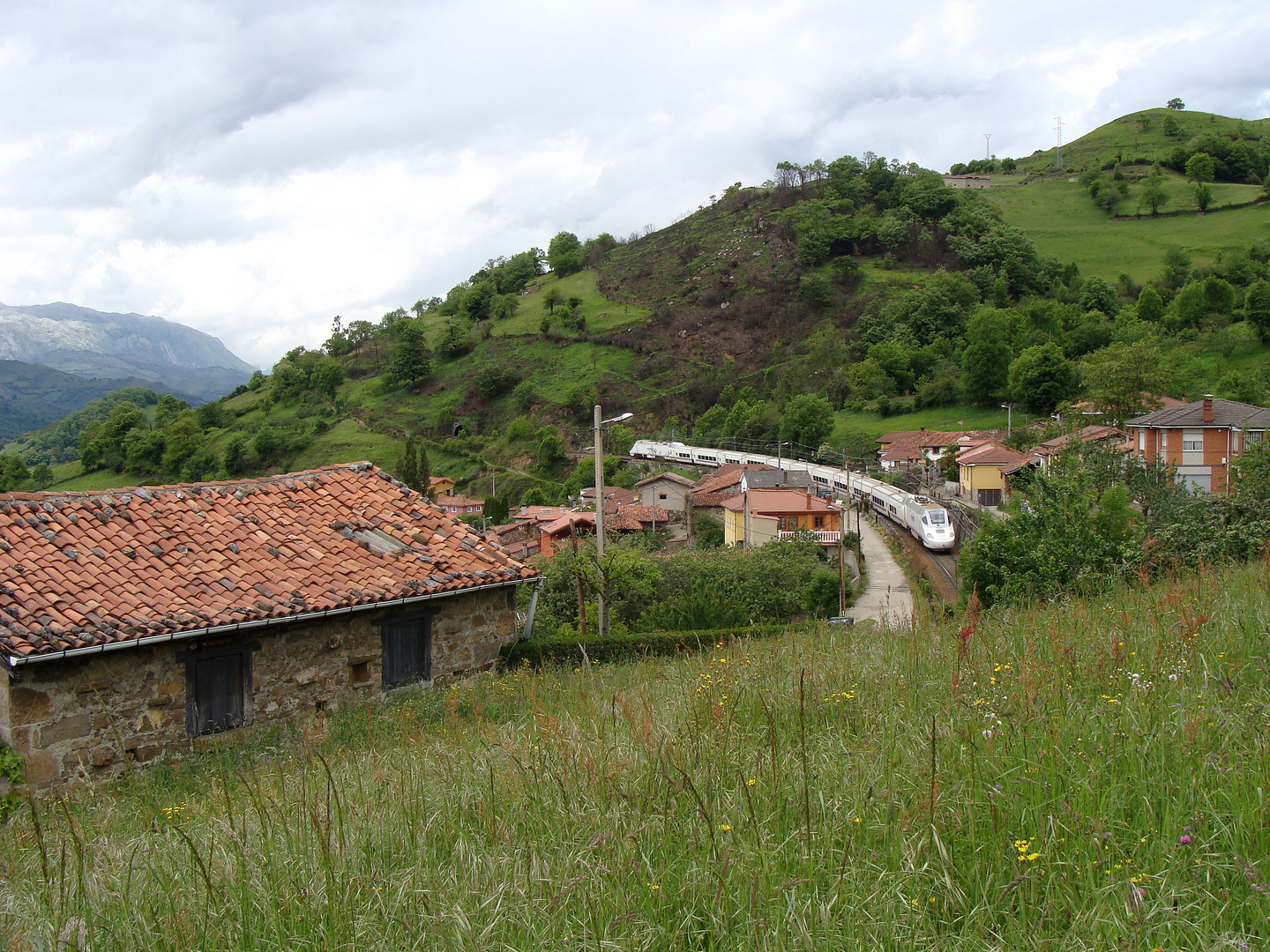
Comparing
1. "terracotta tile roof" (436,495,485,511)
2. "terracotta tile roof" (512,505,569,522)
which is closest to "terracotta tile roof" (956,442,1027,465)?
"terracotta tile roof" (512,505,569,522)

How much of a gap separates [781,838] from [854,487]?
43439mm

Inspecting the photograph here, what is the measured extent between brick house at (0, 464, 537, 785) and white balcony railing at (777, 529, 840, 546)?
2278cm

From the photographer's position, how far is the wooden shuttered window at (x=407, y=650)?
376 inches

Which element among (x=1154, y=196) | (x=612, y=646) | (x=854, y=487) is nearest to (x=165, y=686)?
(x=612, y=646)

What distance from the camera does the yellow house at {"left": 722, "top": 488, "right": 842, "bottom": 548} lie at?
3538 centimetres

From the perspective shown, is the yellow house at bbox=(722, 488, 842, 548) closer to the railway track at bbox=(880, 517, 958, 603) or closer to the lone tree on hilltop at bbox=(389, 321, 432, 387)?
the railway track at bbox=(880, 517, 958, 603)

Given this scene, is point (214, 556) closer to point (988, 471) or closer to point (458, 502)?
Answer: point (988, 471)

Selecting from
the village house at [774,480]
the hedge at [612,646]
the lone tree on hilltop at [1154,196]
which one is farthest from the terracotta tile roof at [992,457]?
the lone tree on hilltop at [1154,196]

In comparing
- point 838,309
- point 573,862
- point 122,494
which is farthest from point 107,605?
point 838,309

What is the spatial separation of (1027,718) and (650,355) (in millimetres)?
87375

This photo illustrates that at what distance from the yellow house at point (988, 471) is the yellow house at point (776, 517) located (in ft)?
24.0

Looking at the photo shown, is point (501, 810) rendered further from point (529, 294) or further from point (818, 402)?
point (529, 294)

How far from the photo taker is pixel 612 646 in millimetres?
12945

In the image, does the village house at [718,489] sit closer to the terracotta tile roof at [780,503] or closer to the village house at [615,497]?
the terracotta tile roof at [780,503]
